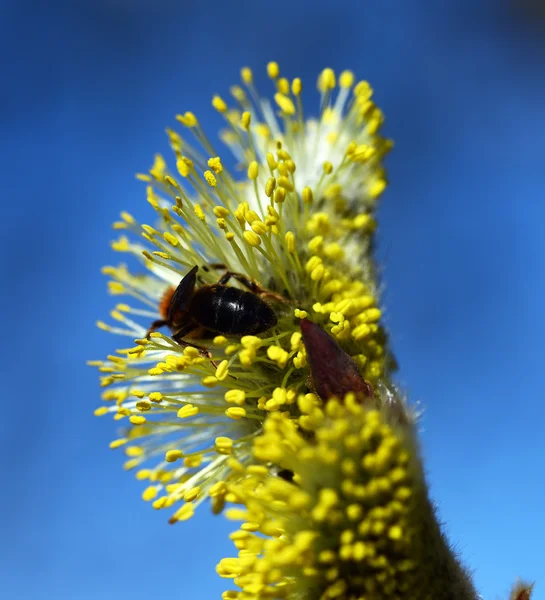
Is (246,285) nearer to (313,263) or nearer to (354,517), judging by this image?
(313,263)

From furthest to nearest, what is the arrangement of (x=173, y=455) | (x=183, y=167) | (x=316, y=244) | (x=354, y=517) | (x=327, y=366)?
(x=183, y=167)
(x=316, y=244)
(x=173, y=455)
(x=327, y=366)
(x=354, y=517)

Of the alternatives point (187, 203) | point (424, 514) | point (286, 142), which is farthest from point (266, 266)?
point (424, 514)

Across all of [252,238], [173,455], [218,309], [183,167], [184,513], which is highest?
[183,167]

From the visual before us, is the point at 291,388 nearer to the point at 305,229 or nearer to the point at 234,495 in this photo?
the point at 234,495

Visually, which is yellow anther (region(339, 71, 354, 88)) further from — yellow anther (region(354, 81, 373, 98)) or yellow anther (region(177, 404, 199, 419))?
yellow anther (region(177, 404, 199, 419))

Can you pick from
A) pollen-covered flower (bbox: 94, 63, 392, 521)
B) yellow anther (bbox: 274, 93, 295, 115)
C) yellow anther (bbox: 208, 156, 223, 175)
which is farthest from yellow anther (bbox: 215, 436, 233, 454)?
yellow anther (bbox: 274, 93, 295, 115)

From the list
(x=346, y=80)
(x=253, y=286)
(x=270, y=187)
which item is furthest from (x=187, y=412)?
(x=346, y=80)

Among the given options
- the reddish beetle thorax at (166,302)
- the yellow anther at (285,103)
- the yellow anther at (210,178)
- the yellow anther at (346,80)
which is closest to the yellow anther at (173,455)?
the reddish beetle thorax at (166,302)
